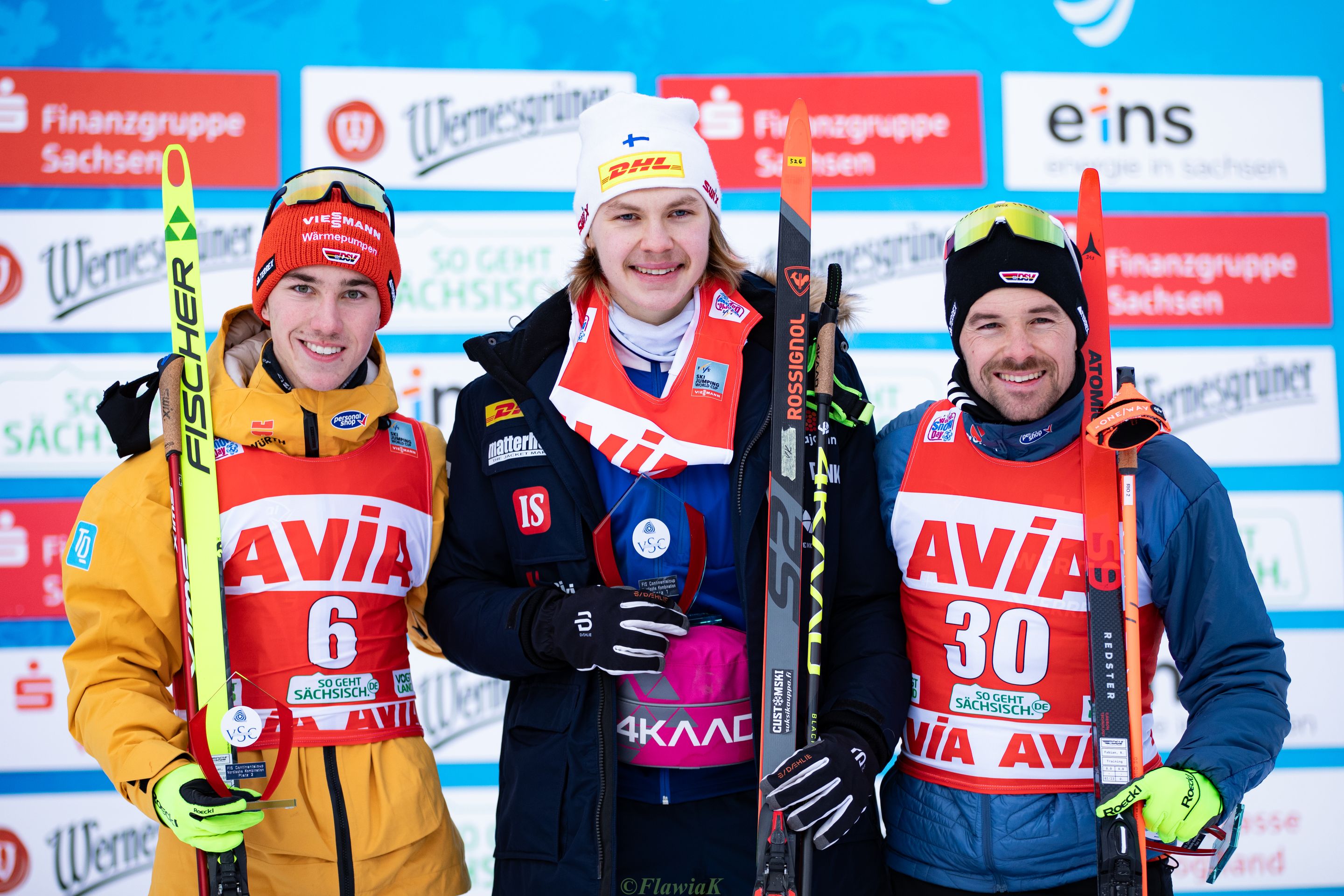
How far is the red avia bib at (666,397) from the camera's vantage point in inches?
66.7

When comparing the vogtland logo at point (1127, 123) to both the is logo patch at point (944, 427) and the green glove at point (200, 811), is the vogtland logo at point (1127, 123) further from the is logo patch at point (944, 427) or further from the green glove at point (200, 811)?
the green glove at point (200, 811)

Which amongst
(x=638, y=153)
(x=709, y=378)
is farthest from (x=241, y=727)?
(x=638, y=153)

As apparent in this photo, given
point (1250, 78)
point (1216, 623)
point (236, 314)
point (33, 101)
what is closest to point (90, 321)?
point (33, 101)

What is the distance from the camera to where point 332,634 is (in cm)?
175

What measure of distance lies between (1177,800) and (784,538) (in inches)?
26.9

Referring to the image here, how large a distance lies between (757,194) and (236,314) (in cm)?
234

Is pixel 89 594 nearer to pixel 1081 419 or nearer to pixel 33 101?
pixel 1081 419

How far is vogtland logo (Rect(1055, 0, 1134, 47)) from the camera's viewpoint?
3.91m

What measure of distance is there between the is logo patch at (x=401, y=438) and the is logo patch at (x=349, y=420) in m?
0.08

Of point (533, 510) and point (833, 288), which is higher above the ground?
point (833, 288)

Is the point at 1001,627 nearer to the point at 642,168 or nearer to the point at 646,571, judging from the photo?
the point at 646,571

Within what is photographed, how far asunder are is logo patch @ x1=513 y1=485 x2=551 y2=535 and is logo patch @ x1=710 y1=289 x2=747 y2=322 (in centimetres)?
45

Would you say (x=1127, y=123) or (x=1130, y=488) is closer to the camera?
(x=1130, y=488)

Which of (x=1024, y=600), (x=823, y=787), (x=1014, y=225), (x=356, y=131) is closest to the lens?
(x=823, y=787)
